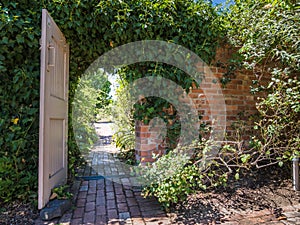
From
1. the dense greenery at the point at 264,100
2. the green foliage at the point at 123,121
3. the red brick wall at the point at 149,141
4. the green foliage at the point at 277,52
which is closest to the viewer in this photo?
the dense greenery at the point at 264,100

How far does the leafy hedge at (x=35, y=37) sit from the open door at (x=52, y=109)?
17 cm

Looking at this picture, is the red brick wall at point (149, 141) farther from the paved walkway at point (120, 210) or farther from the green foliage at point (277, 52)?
the green foliage at point (277, 52)

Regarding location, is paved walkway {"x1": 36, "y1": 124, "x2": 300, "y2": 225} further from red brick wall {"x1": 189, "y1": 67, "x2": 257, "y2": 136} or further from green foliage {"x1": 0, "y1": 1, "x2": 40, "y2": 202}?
red brick wall {"x1": 189, "y1": 67, "x2": 257, "y2": 136}

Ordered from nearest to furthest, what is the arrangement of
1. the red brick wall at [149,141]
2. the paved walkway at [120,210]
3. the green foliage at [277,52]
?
the paved walkway at [120,210] → the green foliage at [277,52] → the red brick wall at [149,141]

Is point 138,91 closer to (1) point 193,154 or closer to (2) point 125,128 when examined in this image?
(1) point 193,154

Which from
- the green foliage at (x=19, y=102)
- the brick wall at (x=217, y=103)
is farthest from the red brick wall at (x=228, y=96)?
the green foliage at (x=19, y=102)

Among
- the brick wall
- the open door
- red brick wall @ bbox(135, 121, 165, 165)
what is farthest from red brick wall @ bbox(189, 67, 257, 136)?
the open door

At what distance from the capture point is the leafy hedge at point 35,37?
187cm

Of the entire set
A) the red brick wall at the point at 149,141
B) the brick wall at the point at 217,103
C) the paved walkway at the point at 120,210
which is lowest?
the paved walkway at the point at 120,210

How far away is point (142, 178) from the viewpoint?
1.99 m

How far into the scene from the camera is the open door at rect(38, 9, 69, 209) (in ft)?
5.70

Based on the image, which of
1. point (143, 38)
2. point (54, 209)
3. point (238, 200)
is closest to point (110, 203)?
point (54, 209)

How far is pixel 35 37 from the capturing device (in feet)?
6.43

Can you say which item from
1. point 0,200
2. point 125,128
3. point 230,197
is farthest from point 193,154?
point 125,128
